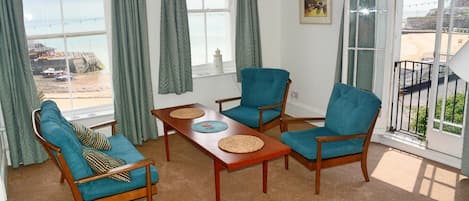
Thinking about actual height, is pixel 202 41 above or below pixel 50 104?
above

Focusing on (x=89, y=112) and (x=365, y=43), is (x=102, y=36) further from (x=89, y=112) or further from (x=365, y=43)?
(x=365, y=43)

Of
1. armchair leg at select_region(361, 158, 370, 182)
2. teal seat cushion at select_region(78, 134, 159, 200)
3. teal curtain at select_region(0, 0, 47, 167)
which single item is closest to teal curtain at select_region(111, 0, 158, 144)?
teal curtain at select_region(0, 0, 47, 167)

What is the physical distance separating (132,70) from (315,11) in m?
2.40

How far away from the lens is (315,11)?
16.5 ft

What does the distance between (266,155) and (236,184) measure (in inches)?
31.6

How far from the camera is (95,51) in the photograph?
15.1 ft

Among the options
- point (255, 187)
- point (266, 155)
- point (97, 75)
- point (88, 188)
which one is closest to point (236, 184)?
point (255, 187)

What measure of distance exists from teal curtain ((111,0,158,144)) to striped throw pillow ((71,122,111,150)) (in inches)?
48.0

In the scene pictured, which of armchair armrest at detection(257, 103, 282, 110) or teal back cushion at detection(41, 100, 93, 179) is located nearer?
teal back cushion at detection(41, 100, 93, 179)

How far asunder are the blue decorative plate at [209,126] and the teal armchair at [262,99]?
2.03 feet

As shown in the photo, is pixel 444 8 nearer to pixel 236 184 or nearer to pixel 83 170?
pixel 236 184

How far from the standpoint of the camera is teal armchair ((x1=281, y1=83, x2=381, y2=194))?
11.0 feet

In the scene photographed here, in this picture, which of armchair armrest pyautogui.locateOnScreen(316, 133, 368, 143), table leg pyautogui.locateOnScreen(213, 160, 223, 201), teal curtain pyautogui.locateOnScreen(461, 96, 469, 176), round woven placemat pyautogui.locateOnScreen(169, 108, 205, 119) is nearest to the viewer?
table leg pyautogui.locateOnScreen(213, 160, 223, 201)

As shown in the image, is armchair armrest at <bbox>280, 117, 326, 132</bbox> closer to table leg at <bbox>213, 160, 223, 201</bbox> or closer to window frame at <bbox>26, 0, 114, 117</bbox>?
table leg at <bbox>213, 160, 223, 201</bbox>
